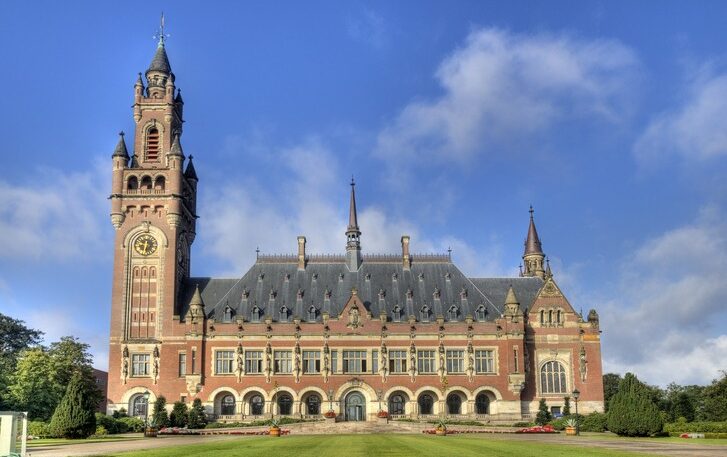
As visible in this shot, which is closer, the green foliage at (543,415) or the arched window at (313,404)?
the green foliage at (543,415)

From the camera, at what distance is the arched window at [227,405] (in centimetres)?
8481

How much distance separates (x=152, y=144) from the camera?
306ft

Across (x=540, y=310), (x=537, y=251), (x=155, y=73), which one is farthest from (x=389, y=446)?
(x=155, y=73)

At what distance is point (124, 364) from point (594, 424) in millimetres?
49115

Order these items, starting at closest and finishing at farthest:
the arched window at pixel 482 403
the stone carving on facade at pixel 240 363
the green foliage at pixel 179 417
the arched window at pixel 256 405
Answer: the green foliage at pixel 179 417 → the stone carving on facade at pixel 240 363 → the arched window at pixel 256 405 → the arched window at pixel 482 403

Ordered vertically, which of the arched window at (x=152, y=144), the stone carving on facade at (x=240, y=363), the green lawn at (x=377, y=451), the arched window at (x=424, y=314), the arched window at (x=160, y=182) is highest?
the arched window at (x=152, y=144)

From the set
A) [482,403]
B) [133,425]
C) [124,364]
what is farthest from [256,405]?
[482,403]

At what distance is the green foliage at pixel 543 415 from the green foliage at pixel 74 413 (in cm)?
4432

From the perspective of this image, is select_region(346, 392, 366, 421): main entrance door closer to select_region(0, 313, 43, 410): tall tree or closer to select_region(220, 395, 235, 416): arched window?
Result: select_region(220, 395, 235, 416): arched window

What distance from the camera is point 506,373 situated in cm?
8519

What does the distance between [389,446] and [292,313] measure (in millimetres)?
46192

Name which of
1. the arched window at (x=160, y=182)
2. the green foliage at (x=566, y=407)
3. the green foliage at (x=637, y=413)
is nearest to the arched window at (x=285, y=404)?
the arched window at (x=160, y=182)

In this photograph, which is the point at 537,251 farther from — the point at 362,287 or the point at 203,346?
the point at 203,346

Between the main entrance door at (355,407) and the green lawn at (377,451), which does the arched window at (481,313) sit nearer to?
the main entrance door at (355,407)
